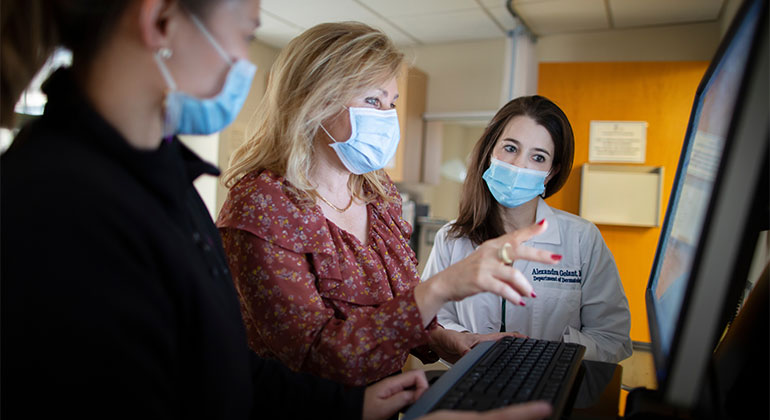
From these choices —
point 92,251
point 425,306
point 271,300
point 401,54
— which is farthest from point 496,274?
point 401,54

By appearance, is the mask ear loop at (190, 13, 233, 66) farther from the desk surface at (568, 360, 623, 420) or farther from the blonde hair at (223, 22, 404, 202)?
the desk surface at (568, 360, 623, 420)

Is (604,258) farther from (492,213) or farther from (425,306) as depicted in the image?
(425,306)

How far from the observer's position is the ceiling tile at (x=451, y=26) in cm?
363

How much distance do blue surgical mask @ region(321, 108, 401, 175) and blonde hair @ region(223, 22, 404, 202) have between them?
0.17 feet

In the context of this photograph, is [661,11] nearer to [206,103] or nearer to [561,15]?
[561,15]

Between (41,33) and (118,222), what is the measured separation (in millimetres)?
243

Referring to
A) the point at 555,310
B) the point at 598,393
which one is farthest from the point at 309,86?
the point at 555,310

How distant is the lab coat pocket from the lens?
1.39 m

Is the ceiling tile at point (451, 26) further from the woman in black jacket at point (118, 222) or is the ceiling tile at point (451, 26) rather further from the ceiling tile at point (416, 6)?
the woman in black jacket at point (118, 222)

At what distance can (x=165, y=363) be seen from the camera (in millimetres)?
545

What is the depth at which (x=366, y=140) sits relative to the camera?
1.15m

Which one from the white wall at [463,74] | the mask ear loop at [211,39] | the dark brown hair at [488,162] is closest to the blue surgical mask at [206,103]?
the mask ear loop at [211,39]

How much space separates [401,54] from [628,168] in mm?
2348

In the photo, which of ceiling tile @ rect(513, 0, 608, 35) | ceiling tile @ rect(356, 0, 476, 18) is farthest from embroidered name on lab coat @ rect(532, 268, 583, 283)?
ceiling tile @ rect(356, 0, 476, 18)
